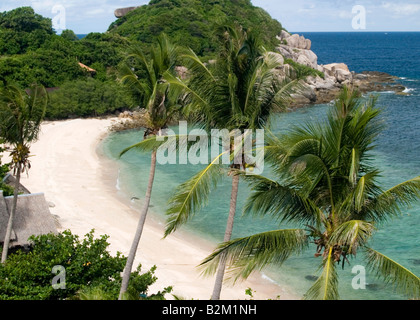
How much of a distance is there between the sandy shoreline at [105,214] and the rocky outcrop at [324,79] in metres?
28.1

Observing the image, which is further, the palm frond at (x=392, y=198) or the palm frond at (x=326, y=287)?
the palm frond at (x=392, y=198)

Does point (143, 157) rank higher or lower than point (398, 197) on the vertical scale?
lower

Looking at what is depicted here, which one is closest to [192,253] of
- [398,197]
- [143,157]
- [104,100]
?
[398,197]

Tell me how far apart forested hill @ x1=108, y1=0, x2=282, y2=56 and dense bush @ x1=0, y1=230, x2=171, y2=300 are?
46.5 m

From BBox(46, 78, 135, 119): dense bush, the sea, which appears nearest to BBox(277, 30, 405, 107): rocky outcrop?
the sea

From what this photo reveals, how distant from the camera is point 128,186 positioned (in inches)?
1119

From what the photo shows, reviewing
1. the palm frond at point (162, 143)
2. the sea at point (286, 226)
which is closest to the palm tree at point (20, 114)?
the palm frond at point (162, 143)

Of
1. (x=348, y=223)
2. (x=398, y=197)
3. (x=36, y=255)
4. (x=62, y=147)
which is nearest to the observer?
(x=348, y=223)

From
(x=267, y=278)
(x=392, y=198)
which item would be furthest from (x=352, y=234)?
(x=267, y=278)

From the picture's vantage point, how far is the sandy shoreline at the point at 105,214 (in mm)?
16938

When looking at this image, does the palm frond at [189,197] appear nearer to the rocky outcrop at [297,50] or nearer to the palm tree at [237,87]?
the palm tree at [237,87]

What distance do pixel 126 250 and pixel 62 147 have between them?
1812 centimetres

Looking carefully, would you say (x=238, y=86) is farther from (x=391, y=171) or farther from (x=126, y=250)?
(x=391, y=171)

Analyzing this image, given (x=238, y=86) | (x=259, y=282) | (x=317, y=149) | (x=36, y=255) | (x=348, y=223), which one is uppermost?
(x=238, y=86)
